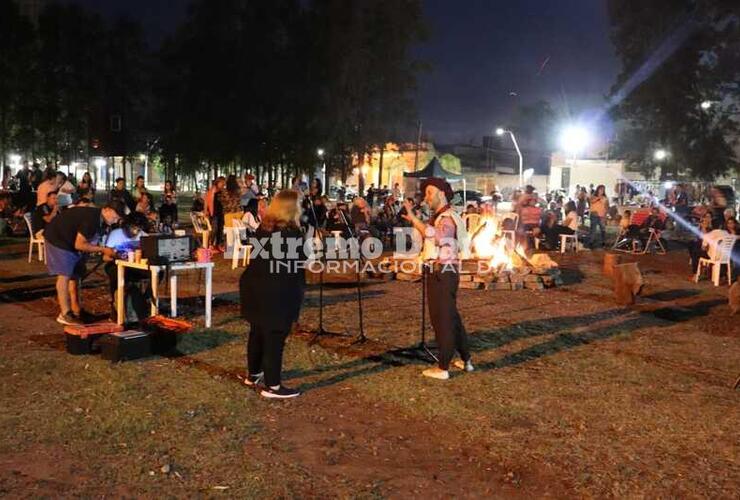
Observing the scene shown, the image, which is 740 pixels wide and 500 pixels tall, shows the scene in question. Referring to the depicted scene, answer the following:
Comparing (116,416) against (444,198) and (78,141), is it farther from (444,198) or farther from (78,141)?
(78,141)

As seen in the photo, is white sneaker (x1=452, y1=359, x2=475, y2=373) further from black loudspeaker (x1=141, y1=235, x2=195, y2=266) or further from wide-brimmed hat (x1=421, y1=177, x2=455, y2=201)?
black loudspeaker (x1=141, y1=235, x2=195, y2=266)

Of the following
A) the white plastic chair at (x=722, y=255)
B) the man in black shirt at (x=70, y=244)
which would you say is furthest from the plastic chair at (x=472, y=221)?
the man in black shirt at (x=70, y=244)

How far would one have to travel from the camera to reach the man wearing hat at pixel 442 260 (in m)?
6.43

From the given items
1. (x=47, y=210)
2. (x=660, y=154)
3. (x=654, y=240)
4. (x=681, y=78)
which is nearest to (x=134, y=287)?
(x=47, y=210)

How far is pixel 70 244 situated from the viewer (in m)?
8.04

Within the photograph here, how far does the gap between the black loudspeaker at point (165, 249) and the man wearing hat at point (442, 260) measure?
2726mm

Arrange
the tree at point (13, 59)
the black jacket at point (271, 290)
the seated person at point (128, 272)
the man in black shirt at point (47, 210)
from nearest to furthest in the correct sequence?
1. the black jacket at point (271, 290)
2. the seated person at point (128, 272)
3. the man in black shirt at point (47, 210)
4. the tree at point (13, 59)

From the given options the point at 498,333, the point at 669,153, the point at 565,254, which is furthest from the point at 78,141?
the point at 498,333

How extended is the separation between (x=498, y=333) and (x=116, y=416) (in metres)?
4.57

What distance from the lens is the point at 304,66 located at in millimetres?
29062

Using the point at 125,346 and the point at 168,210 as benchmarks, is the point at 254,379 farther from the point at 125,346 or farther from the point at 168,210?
the point at 168,210

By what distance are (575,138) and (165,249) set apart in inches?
1344

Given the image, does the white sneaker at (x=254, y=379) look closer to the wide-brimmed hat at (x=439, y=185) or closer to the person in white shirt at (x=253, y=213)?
the wide-brimmed hat at (x=439, y=185)

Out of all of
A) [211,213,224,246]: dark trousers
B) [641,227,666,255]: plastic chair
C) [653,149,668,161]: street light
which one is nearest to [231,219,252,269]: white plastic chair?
[211,213,224,246]: dark trousers
